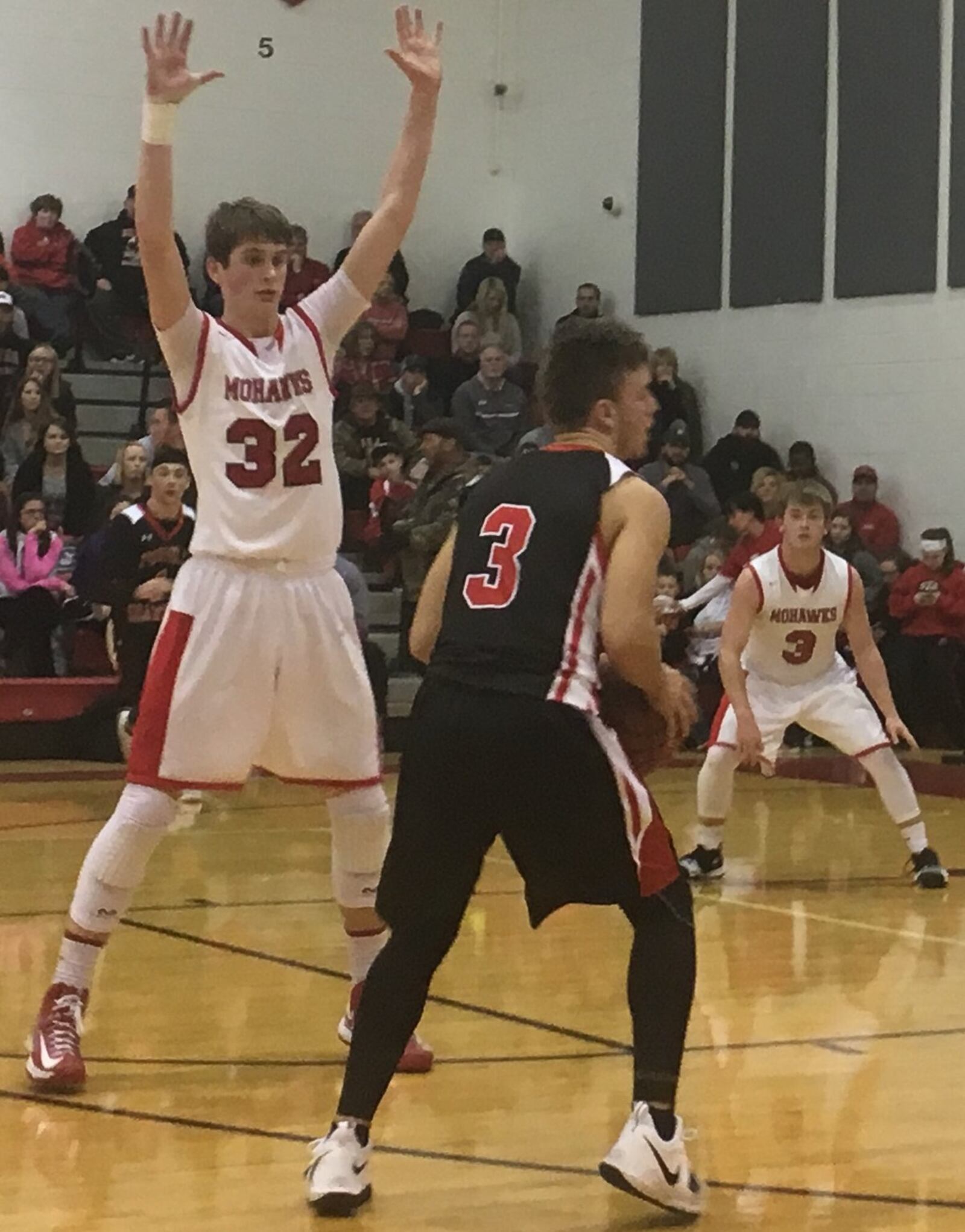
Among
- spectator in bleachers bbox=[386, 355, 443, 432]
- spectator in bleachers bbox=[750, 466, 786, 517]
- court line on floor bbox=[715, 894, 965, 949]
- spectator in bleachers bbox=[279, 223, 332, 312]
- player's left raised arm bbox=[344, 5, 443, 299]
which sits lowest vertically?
court line on floor bbox=[715, 894, 965, 949]

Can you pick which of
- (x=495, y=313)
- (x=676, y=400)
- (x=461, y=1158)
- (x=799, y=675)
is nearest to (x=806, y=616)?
(x=799, y=675)

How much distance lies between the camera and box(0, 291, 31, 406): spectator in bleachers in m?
15.2

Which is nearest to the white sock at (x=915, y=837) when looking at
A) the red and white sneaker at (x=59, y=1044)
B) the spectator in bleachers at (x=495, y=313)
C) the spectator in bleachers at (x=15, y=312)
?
the red and white sneaker at (x=59, y=1044)

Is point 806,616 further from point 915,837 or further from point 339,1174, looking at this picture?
point 339,1174

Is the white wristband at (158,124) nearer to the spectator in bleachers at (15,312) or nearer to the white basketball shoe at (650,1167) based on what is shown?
the white basketball shoe at (650,1167)

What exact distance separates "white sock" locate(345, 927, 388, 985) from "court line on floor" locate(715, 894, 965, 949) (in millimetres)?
2744

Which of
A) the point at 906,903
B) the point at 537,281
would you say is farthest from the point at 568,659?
the point at 537,281

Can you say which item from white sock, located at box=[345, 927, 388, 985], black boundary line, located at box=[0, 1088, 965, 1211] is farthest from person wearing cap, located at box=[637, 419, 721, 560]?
black boundary line, located at box=[0, 1088, 965, 1211]

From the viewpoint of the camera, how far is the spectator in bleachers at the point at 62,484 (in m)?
14.2

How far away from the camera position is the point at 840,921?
805 centimetres

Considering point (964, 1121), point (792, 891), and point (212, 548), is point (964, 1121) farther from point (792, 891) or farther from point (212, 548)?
point (792, 891)

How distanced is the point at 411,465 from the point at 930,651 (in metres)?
3.95

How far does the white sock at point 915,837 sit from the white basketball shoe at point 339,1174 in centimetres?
513

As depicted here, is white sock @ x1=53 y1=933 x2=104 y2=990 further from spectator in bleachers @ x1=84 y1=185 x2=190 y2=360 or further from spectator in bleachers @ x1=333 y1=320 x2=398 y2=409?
spectator in bleachers @ x1=333 y1=320 x2=398 y2=409
